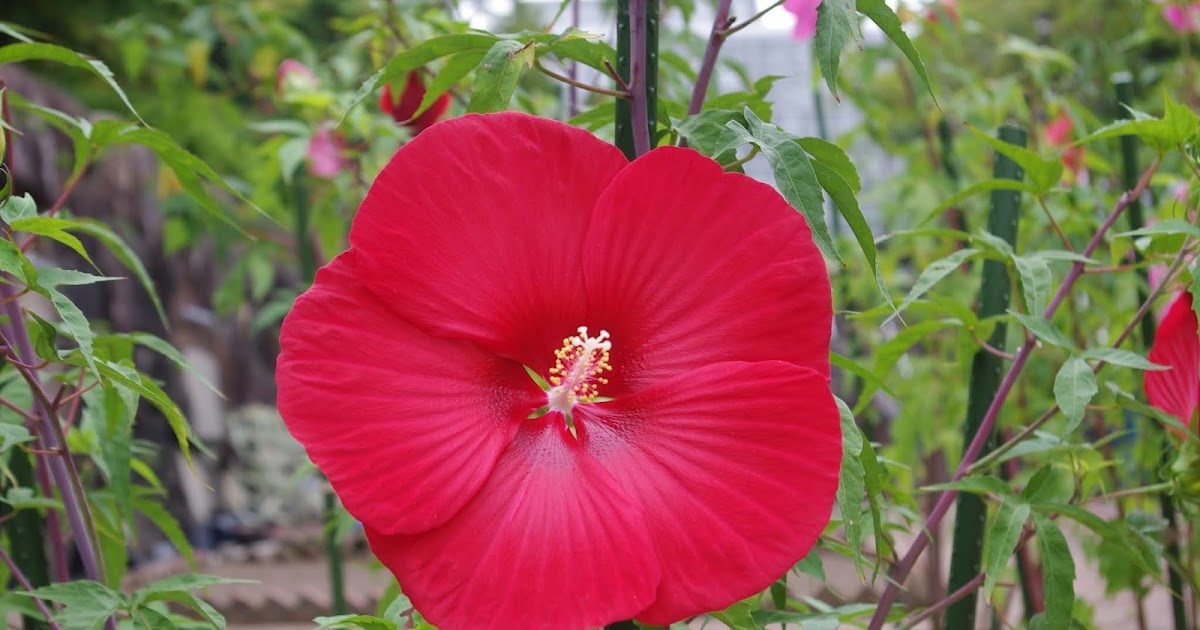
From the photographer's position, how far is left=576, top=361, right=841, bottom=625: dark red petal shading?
410 millimetres

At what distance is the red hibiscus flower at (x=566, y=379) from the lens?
412 mm

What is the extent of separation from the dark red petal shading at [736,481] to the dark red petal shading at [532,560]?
1 centimetres

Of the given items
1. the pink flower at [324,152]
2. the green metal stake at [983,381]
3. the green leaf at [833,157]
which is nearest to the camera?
the green leaf at [833,157]

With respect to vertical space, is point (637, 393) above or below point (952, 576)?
above

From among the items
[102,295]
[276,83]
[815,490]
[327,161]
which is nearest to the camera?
[815,490]

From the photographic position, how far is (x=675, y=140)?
545 mm

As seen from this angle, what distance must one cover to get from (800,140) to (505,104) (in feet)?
0.45

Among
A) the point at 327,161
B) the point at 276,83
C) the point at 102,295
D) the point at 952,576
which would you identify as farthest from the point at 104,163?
the point at 952,576

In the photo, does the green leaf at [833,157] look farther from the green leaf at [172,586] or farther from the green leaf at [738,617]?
the green leaf at [172,586]

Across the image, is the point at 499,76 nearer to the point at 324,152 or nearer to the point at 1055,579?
the point at 1055,579

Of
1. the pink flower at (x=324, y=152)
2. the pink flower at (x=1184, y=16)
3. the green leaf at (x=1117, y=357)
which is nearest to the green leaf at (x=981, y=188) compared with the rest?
the green leaf at (x=1117, y=357)

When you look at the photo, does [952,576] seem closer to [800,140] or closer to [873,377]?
[873,377]

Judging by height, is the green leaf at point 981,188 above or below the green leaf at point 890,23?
below

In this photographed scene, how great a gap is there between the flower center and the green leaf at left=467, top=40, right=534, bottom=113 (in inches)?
4.3
